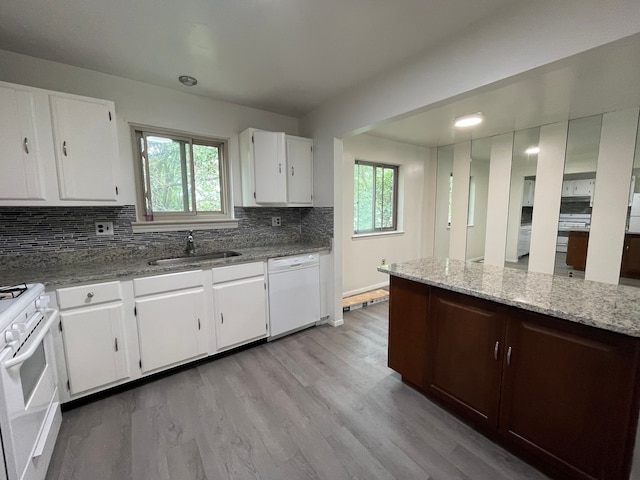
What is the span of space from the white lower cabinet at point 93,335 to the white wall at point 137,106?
814 millimetres

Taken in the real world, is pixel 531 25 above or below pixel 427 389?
above

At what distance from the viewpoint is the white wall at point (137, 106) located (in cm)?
192

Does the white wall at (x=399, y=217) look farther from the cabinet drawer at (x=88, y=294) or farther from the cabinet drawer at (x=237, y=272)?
the cabinet drawer at (x=88, y=294)

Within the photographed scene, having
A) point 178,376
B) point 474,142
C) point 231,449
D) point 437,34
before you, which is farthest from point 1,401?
point 474,142

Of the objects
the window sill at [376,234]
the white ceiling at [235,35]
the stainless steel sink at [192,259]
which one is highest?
the white ceiling at [235,35]

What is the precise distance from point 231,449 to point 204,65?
102 inches

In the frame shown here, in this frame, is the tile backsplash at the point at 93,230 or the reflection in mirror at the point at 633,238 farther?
the reflection in mirror at the point at 633,238

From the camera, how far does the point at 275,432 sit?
158 cm

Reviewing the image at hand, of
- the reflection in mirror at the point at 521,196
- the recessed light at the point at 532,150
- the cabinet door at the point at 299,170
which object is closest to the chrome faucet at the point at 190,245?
the cabinet door at the point at 299,170

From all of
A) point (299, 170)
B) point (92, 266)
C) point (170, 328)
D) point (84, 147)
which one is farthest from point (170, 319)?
point (299, 170)

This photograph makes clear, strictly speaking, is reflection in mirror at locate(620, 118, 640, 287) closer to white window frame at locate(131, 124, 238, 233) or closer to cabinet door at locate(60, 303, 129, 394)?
white window frame at locate(131, 124, 238, 233)

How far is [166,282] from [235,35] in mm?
1753

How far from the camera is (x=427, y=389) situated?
1.81 meters

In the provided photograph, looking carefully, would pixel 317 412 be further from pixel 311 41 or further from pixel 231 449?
pixel 311 41
